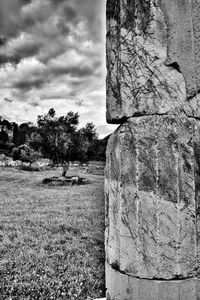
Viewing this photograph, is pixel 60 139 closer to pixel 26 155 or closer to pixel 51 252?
pixel 26 155

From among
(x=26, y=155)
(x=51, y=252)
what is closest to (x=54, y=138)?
(x=26, y=155)

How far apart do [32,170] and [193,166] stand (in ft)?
83.8

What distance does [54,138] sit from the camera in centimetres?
2058

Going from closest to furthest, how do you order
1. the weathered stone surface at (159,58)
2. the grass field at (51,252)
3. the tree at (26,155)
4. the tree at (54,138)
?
the weathered stone surface at (159,58), the grass field at (51,252), the tree at (54,138), the tree at (26,155)

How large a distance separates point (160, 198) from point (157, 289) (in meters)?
0.71

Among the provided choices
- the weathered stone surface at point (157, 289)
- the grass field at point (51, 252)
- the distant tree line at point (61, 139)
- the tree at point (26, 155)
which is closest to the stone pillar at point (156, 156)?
the weathered stone surface at point (157, 289)

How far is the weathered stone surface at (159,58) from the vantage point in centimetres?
224

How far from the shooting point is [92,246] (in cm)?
544

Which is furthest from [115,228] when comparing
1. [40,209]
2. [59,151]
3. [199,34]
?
[59,151]

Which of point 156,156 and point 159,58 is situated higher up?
point 159,58

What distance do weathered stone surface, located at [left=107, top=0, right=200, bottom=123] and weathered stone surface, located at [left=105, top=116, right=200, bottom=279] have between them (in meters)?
0.15

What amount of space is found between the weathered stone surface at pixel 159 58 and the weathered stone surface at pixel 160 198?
15cm

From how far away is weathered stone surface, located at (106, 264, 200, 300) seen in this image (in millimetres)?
2104

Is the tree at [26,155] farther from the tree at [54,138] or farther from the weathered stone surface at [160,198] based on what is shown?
the weathered stone surface at [160,198]
